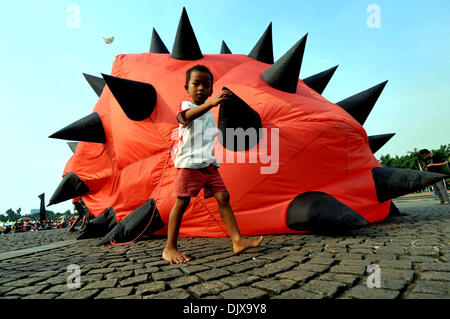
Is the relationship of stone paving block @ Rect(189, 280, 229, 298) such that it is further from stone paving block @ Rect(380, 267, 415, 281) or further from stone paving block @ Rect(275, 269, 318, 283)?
stone paving block @ Rect(380, 267, 415, 281)

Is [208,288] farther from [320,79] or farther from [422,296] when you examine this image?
[320,79]

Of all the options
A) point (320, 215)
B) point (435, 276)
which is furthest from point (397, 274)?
point (320, 215)

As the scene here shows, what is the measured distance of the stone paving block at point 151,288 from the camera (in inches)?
59.9

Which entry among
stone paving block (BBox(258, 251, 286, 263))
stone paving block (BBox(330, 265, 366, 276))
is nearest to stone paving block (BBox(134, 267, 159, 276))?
stone paving block (BBox(258, 251, 286, 263))

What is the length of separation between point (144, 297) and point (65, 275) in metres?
1.04

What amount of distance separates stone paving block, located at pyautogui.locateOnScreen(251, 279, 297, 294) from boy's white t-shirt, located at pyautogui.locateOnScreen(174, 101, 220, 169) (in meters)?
1.18

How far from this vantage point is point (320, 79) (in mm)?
5027

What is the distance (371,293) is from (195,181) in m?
1.59

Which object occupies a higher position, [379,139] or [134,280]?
[379,139]

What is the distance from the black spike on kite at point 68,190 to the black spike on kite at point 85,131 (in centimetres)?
106

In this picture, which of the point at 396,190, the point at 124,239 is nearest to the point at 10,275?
the point at 124,239

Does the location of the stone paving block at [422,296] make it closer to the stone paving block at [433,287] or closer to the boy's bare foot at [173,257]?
the stone paving block at [433,287]

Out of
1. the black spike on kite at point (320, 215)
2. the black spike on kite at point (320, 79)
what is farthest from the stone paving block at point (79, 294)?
the black spike on kite at point (320, 79)

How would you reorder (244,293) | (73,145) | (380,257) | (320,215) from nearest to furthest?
1. (244,293)
2. (380,257)
3. (320,215)
4. (73,145)
